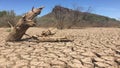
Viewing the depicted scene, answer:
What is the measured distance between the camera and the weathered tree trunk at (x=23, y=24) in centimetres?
694

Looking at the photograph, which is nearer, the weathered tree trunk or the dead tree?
the weathered tree trunk

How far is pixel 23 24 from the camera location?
7004 millimetres

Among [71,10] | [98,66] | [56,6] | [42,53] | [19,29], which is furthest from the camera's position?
[71,10]

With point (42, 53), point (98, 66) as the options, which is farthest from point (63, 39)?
point (98, 66)

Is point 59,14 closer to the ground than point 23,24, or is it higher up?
higher up

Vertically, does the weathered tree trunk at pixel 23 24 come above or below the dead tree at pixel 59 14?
below

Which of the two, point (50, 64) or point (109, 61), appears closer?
point (50, 64)

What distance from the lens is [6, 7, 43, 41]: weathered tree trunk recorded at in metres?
6.94

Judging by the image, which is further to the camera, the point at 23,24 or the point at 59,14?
the point at 59,14

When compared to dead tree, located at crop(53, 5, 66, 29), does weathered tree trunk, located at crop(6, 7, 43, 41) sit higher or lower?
lower

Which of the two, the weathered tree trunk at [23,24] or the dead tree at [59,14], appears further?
the dead tree at [59,14]

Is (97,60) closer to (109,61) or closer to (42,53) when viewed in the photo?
(109,61)

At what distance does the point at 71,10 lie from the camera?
26.4m

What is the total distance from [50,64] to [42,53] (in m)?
1.01
